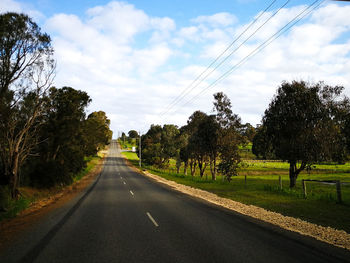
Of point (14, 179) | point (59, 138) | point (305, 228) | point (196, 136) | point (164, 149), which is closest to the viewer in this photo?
point (305, 228)

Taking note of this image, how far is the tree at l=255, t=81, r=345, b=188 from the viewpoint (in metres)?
20.7

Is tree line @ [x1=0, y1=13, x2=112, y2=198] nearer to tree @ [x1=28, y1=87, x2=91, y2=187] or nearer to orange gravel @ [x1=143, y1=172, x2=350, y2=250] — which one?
tree @ [x1=28, y1=87, x2=91, y2=187]

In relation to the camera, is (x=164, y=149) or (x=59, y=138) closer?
(x=59, y=138)

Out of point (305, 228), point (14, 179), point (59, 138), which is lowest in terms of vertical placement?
A: point (305, 228)

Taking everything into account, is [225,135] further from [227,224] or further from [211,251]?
[211,251]

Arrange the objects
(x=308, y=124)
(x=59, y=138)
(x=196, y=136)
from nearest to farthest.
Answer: (x=308, y=124) → (x=59, y=138) → (x=196, y=136)

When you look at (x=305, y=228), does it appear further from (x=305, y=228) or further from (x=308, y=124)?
(x=308, y=124)

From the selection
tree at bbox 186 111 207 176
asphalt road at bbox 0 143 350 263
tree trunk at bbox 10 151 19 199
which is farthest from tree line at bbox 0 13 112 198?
tree at bbox 186 111 207 176

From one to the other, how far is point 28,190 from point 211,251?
18603 millimetres

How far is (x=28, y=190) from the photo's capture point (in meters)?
19.2

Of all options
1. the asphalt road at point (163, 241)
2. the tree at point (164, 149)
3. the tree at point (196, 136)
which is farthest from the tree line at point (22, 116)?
the tree at point (164, 149)

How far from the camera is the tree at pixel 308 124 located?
20734 millimetres

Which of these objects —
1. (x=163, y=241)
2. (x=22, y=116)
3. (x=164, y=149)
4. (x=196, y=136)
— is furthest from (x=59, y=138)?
(x=164, y=149)

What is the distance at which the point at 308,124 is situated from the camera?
2139 centimetres
